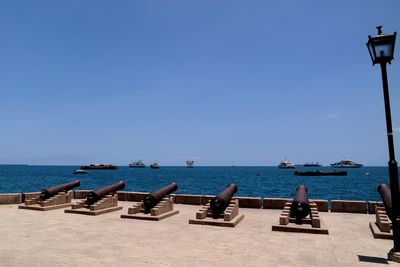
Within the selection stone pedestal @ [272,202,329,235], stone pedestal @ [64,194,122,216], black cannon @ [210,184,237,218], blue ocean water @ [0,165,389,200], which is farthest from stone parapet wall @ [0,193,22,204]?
blue ocean water @ [0,165,389,200]

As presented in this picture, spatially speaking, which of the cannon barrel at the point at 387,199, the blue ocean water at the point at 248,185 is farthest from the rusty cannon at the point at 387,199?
the blue ocean water at the point at 248,185

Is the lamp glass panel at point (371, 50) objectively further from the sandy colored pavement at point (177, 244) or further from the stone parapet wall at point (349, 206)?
the stone parapet wall at point (349, 206)

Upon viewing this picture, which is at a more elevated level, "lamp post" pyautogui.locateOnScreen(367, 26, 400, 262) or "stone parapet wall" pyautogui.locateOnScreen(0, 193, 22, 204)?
"lamp post" pyautogui.locateOnScreen(367, 26, 400, 262)

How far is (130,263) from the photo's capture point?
22.6 ft

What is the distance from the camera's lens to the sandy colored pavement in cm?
711

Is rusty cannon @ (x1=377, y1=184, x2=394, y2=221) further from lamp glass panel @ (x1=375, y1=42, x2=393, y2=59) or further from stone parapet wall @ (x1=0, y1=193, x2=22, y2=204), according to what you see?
stone parapet wall @ (x1=0, y1=193, x2=22, y2=204)

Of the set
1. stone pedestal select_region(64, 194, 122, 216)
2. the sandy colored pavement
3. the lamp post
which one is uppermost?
the lamp post

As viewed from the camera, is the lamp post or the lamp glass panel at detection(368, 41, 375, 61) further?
the lamp glass panel at detection(368, 41, 375, 61)

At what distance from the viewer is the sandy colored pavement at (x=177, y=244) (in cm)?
711

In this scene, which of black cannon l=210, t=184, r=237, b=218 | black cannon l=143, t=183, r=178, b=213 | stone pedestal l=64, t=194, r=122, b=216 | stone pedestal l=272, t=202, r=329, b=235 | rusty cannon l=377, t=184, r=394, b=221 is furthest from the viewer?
stone pedestal l=64, t=194, r=122, b=216

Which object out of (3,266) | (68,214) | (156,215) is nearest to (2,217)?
(68,214)

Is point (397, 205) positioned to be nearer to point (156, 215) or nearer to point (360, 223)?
point (360, 223)

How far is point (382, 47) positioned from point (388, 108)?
1.40 meters

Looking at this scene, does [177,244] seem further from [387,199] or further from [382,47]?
[382,47]
